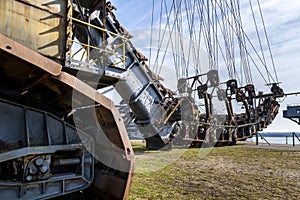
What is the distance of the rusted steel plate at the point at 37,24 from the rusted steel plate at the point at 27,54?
1.46 meters

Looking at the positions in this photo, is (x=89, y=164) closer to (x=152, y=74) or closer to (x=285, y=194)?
(x=285, y=194)

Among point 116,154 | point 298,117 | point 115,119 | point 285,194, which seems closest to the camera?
point 115,119

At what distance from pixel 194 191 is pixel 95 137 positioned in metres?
2.62

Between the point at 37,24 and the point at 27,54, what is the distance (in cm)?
174

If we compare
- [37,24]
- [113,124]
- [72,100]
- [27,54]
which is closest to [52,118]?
[72,100]

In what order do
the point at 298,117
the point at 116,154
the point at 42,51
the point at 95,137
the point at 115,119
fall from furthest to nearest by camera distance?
1. the point at 298,117
2. the point at 42,51
3. the point at 95,137
4. the point at 116,154
5. the point at 115,119

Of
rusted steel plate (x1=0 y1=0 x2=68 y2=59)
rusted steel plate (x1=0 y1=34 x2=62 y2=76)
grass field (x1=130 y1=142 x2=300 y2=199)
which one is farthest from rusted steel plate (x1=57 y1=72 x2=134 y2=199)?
grass field (x1=130 y1=142 x2=300 y2=199)

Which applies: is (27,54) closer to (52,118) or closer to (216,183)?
(52,118)

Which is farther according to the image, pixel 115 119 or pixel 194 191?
pixel 194 191

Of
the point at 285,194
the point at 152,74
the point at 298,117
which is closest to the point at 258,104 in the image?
the point at 298,117

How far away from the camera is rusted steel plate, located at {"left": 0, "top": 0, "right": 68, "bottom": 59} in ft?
10.3

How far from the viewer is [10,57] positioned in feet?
6.32

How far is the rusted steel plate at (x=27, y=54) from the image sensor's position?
1818 mm

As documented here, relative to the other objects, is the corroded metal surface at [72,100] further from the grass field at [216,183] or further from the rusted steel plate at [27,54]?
the grass field at [216,183]
